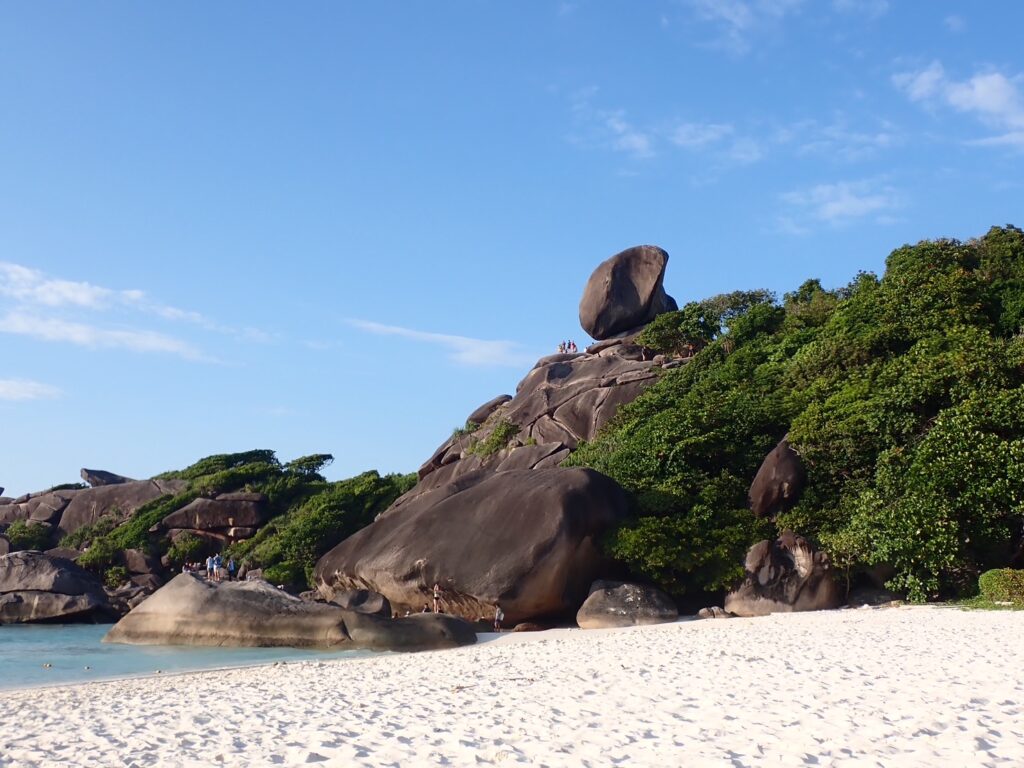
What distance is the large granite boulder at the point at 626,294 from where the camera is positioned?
42.4m

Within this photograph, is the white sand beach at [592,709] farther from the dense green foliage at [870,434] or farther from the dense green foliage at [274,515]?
the dense green foliage at [274,515]

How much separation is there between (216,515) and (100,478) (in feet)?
47.7

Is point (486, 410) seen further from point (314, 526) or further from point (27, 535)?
point (27, 535)

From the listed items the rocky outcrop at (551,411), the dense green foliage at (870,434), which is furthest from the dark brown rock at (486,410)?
the dense green foliage at (870,434)

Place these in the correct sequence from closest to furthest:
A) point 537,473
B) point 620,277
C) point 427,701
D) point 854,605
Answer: point 427,701, point 854,605, point 537,473, point 620,277

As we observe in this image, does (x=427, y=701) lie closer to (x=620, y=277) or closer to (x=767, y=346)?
(x=767, y=346)

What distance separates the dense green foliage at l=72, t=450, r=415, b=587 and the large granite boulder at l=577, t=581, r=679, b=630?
61.2ft

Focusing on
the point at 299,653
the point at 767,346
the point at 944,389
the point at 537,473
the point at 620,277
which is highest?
the point at 620,277

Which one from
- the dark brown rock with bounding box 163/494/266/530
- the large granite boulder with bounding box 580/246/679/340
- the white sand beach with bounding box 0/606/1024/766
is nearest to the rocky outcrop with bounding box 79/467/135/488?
the dark brown rock with bounding box 163/494/266/530

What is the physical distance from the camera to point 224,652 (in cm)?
1719

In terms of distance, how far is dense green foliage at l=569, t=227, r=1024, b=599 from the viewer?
705 inches

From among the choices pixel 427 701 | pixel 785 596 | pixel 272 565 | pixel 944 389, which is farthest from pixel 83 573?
pixel 944 389

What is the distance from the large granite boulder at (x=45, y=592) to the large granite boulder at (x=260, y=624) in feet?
32.7

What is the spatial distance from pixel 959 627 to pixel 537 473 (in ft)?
37.5
